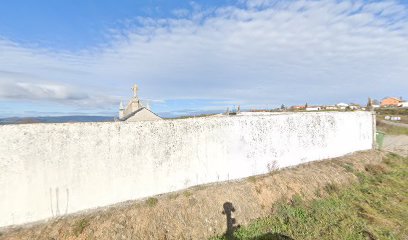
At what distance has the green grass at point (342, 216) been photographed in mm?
7837

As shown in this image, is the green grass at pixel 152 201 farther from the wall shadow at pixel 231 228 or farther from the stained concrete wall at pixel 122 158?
the wall shadow at pixel 231 228

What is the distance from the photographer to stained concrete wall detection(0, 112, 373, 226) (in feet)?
20.0

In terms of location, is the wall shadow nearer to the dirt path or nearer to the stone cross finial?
the stone cross finial

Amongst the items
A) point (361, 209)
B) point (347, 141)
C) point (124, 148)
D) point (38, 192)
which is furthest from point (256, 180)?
point (347, 141)

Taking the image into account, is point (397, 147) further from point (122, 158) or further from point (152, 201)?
point (122, 158)

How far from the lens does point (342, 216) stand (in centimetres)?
895

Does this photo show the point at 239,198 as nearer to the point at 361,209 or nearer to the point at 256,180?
the point at 256,180

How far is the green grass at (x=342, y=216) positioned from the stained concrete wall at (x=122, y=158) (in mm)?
1898

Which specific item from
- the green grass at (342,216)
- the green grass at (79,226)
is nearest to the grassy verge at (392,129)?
the green grass at (342,216)

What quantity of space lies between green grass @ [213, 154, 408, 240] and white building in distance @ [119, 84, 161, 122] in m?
8.02

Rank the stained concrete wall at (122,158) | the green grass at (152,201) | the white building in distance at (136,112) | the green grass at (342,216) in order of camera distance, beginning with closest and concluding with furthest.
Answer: the stained concrete wall at (122,158) → the green grass at (152,201) → the green grass at (342,216) → the white building in distance at (136,112)

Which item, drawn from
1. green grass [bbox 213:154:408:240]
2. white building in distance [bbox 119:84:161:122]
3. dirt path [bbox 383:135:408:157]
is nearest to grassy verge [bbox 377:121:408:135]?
dirt path [bbox 383:135:408:157]

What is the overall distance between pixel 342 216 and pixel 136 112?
10.7 m

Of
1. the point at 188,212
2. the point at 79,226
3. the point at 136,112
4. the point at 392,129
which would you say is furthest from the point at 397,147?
the point at 79,226
